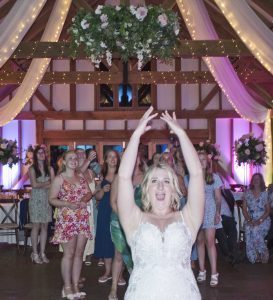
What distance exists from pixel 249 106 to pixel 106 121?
711 centimetres

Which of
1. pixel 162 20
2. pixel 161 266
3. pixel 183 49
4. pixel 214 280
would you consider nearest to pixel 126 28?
pixel 162 20

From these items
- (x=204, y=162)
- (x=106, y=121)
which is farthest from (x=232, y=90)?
(x=106, y=121)

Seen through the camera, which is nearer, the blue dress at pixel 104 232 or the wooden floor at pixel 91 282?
the wooden floor at pixel 91 282

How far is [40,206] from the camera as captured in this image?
7887 millimetres

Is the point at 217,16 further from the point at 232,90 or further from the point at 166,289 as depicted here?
the point at 166,289

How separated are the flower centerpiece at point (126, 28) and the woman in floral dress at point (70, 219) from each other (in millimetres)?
1460

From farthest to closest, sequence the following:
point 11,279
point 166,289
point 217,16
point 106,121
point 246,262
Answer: point 106,121 → point 217,16 → point 246,262 → point 11,279 → point 166,289

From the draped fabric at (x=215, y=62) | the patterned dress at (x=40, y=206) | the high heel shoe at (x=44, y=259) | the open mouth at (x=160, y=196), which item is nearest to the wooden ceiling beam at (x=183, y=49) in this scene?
the draped fabric at (x=215, y=62)

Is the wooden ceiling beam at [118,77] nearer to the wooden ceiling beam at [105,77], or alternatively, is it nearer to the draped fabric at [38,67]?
the wooden ceiling beam at [105,77]

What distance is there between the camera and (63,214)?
5.43m

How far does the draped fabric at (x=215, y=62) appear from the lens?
7.89 meters

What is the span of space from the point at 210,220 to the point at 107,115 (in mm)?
10871

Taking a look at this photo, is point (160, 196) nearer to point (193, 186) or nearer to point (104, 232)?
point (193, 186)

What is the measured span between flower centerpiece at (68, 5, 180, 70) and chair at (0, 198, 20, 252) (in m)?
3.52
